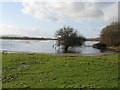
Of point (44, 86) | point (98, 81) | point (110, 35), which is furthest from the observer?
point (110, 35)

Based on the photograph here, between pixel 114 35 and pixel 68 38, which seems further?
pixel 114 35

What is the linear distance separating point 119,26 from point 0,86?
121 ft

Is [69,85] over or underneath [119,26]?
underneath

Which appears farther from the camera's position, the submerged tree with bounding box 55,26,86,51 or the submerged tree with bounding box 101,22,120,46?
the submerged tree with bounding box 101,22,120,46

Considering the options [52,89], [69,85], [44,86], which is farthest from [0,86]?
[69,85]

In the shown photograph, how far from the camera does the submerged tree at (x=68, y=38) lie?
111 ft

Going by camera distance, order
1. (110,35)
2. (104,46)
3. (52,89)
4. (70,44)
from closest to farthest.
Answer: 1. (52,89)
2. (70,44)
3. (110,35)
4. (104,46)

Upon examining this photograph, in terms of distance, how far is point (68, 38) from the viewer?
3378 centimetres

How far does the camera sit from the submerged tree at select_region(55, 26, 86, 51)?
33.8 meters

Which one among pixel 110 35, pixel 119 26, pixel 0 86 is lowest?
pixel 0 86

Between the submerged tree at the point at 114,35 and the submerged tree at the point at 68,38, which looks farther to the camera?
the submerged tree at the point at 114,35

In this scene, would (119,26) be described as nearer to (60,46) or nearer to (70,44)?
(70,44)

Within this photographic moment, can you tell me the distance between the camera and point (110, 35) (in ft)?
121

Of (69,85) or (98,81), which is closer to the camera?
(69,85)
